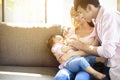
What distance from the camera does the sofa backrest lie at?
227cm

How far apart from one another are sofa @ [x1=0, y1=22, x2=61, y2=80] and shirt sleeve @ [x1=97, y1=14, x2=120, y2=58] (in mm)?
741

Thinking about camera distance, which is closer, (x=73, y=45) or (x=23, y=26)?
(x=73, y=45)

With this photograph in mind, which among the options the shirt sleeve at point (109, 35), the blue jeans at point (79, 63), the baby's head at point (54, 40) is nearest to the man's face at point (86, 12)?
the shirt sleeve at point (109, 35)

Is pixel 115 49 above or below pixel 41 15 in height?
below

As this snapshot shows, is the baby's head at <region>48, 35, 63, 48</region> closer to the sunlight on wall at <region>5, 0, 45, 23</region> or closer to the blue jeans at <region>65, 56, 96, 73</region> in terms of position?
the blue jeans at <region>65, 56, 96, 73</region>

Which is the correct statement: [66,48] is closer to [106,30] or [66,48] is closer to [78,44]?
[78,44]

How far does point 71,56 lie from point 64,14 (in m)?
1.77

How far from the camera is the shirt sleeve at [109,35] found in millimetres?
1542

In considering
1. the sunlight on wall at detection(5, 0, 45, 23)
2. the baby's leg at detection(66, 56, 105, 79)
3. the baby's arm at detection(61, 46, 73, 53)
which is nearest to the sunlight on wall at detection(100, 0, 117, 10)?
the sunlight on wall at detection(5, 0, 45, 23)

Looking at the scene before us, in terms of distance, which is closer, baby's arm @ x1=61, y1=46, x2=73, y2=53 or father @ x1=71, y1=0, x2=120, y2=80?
father @ x1=71, y1=0, x2=120, y2=80

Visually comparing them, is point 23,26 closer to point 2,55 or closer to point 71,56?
point 2,55

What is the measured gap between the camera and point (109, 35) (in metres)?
1.54

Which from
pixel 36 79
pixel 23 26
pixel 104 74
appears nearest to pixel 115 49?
pixel 104 74

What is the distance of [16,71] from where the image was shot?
2117 mm
